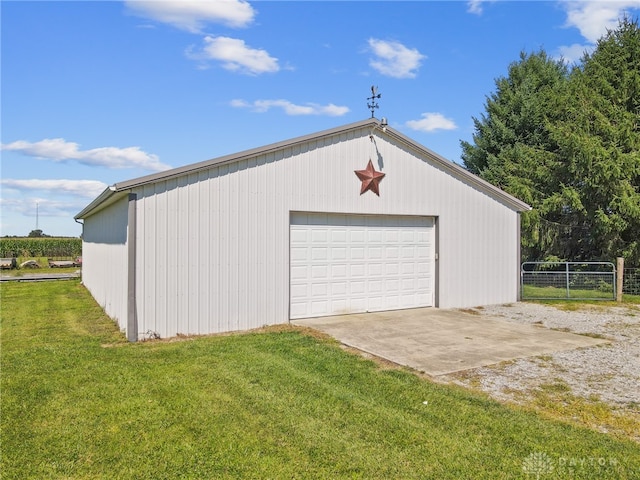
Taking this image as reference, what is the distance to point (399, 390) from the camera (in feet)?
15.9

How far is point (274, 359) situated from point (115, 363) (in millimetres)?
2085

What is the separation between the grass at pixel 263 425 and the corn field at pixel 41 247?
114 ft

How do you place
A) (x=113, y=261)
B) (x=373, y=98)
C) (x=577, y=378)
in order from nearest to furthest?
(x=577, y=378) → (x=113, y=261) → (x=373, y=98)

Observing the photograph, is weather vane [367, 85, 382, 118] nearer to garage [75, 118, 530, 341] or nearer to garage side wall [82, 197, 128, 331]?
garage [75, 118, 530, 341]

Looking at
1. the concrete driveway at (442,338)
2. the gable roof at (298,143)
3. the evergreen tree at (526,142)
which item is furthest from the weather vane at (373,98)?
the evergreen tree at (526,142)

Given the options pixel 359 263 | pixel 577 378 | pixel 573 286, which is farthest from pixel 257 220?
pixel 573 286

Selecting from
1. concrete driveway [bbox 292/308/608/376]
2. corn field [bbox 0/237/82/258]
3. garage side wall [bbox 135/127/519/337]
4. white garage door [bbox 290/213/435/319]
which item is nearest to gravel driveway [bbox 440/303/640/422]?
concrete driveway [bbox 292/308/608/376]

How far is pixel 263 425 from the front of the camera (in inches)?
155

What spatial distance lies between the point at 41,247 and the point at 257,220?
35.9 m

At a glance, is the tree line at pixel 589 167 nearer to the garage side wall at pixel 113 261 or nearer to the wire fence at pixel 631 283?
the wire fence at pixel 631 283

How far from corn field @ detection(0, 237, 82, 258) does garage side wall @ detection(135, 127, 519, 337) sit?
32491mm

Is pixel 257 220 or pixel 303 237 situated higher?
pixel 257 220

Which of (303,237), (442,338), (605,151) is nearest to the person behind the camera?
(442,338)

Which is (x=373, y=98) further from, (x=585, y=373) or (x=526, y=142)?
(x=526, y=142)
